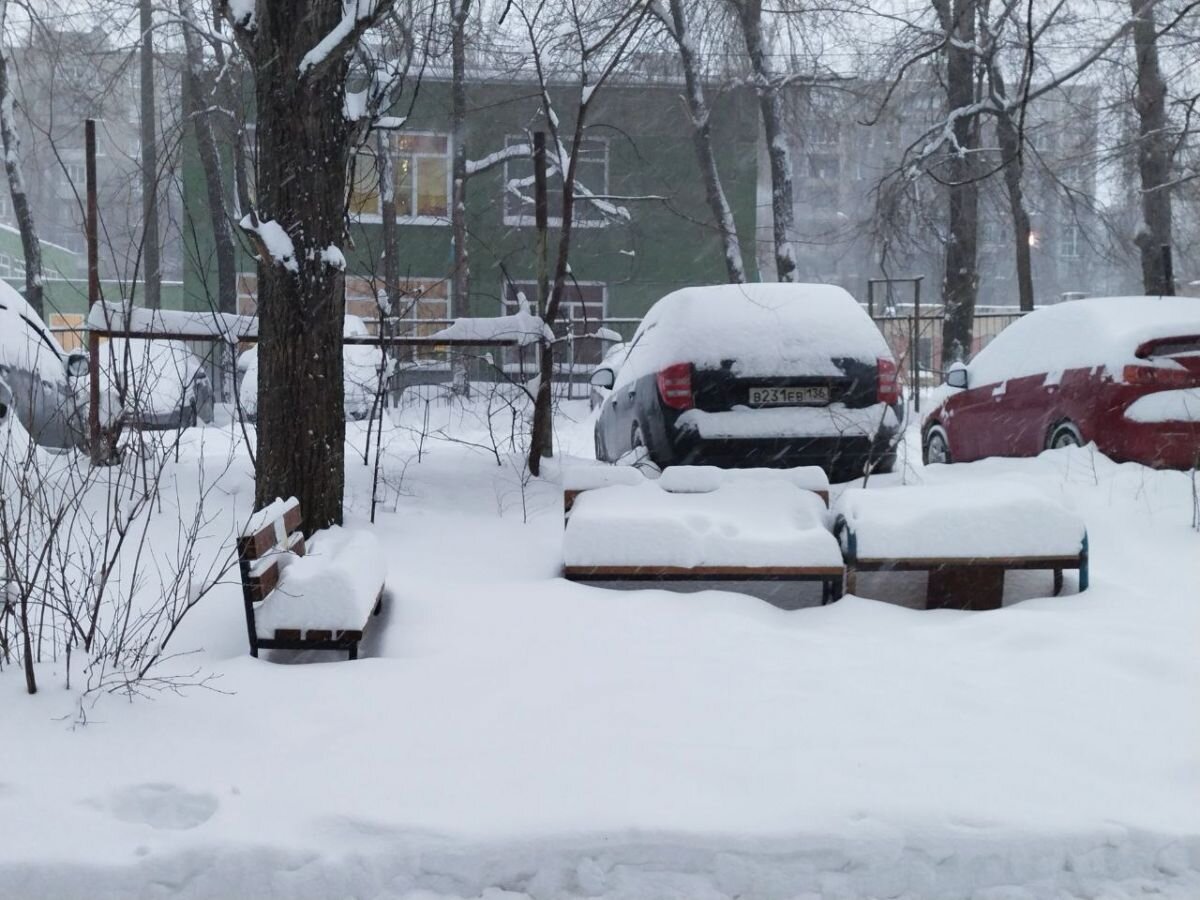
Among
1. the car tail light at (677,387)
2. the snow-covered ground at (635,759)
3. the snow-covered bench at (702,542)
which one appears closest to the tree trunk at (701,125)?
the car tail light at (677,387)

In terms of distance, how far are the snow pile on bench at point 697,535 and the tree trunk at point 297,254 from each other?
139 centimetres

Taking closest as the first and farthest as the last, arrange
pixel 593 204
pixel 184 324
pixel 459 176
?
1. pixel 184 324
2. pixel 459 176
3. pixel 593 204

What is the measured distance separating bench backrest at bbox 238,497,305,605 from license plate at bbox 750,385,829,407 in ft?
11.2

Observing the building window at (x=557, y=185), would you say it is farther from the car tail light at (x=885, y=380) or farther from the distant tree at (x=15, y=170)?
the car tail light at (x=885, y=380)

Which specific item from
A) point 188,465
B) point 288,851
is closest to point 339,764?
point 288,851

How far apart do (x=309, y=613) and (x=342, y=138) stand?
8.83ft

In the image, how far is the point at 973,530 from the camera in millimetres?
5105

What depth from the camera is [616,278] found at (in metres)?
24.6

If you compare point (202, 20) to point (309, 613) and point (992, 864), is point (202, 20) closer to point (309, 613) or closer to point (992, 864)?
point (309, 613)

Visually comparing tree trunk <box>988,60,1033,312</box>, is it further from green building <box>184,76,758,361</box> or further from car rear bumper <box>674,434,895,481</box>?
car rear bumper <box>674,434,895,481</box>

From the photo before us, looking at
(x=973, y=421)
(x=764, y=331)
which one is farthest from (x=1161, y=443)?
(x=764, y=331)

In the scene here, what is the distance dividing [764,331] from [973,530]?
98.3 inches

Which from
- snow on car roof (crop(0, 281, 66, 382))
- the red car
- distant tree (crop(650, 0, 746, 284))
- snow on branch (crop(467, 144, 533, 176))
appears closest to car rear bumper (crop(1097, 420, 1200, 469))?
the red car

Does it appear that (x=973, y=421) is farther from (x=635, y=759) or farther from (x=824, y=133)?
(x=824, y=133)
